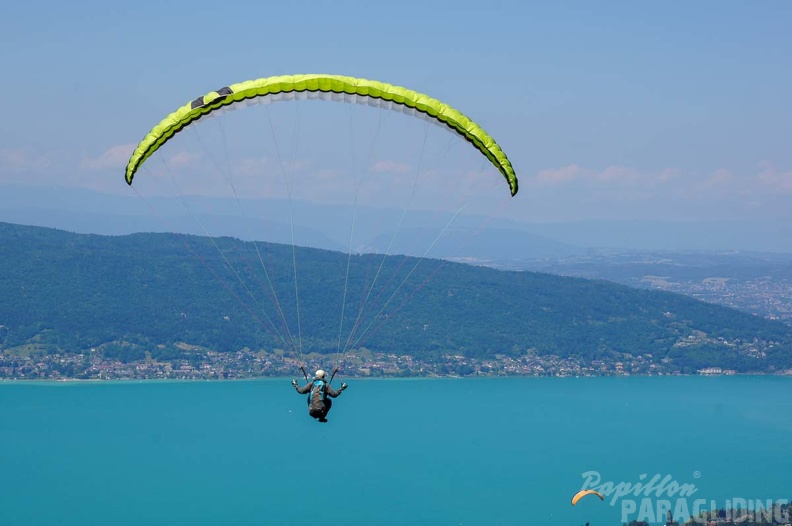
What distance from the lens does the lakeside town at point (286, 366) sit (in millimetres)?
111062

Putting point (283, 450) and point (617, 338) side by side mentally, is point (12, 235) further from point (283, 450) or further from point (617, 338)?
point (617, 338)

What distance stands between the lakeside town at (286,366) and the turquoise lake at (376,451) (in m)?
4.07

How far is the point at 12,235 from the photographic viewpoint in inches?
5138

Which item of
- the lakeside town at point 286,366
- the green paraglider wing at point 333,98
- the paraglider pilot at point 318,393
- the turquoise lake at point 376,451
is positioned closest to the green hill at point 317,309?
the lakeside town at point 286,366

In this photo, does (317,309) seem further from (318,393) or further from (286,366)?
(318,393)

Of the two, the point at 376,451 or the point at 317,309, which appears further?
the point at 317,309

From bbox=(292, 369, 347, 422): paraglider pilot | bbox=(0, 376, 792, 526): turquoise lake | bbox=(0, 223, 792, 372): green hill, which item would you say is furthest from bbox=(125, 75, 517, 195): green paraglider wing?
bbox=(0, 223, 792, 372): green hill

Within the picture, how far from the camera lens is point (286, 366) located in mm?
117938

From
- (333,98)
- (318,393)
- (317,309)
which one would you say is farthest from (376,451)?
(333,98)

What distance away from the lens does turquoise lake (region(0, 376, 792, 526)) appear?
6328cm

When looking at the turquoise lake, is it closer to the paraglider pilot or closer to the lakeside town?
the lakeside town

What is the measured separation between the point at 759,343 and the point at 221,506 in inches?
4110

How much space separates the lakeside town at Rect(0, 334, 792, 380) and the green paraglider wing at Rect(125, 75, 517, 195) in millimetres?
89556

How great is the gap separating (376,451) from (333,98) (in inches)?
2615
